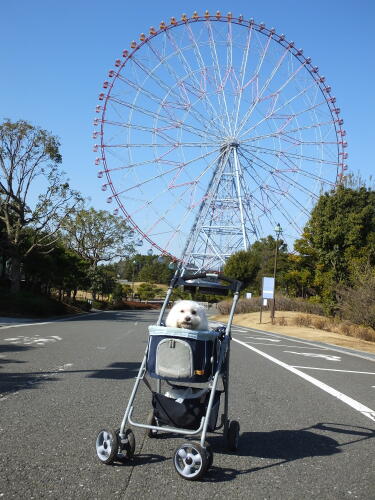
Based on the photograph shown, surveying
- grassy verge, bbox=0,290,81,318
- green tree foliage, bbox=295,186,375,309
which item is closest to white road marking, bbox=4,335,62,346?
grassy verge, bbox=0,290,81,318

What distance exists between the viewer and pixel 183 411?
4.55 metres

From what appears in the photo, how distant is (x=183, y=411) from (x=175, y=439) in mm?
897

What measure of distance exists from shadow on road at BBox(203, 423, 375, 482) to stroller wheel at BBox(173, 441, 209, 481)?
16 centimetres

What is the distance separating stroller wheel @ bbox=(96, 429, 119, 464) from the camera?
4241 mm

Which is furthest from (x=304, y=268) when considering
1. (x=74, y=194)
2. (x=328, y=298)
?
(x=74, y=194)

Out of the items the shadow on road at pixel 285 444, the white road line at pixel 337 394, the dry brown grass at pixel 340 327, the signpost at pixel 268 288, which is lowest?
the shadow on road at pixel 285 444

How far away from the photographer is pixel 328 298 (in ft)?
127

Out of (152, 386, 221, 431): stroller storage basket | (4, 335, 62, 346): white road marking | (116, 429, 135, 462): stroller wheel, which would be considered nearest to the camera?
(116, 429, 135, 462): stroller wheel

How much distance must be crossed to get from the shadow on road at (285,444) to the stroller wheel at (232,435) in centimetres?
7

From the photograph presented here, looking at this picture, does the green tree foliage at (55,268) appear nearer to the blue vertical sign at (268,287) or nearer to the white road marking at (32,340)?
the blue vertical sign at (268,287)

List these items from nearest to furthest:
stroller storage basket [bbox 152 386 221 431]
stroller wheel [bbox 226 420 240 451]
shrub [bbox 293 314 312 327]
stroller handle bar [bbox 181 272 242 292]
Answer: stroller storage basket [bbox 152 386 221 431] → stroller wheel [bbox 226 420 240 451] → stroller handle bar [bbox 181 272 242 292] → shrub [bbox 293 314 312 327]

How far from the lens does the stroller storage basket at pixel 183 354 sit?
441 cm

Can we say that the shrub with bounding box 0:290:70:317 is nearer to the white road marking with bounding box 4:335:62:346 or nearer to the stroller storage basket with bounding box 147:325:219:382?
the white road marking with bounding box 4:335:62:346

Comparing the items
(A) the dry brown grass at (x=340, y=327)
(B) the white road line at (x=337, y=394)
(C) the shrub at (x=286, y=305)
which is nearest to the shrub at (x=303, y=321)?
(A) the dry brown grass at (x=340, y=327)
